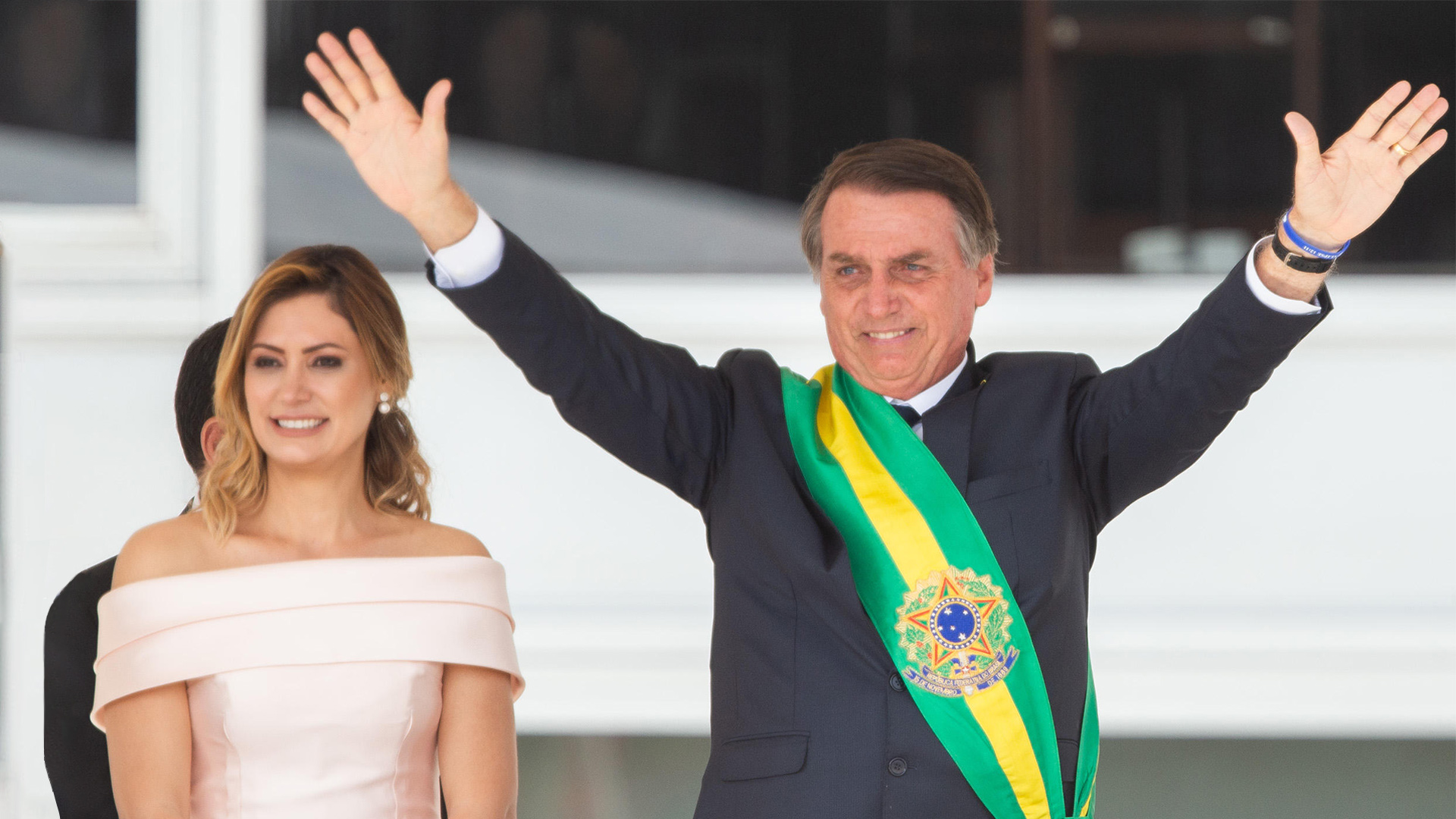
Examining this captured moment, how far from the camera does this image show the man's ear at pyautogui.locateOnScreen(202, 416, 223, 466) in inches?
87.1

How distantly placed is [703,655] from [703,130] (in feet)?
4.09

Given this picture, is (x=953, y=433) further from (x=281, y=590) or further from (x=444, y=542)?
(x=281, y=590)

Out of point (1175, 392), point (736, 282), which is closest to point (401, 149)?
point (1175, 392)

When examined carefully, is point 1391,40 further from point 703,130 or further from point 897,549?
point 897,549

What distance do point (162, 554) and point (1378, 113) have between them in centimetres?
160

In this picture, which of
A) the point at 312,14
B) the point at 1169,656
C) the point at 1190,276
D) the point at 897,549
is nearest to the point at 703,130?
the point at 312,14

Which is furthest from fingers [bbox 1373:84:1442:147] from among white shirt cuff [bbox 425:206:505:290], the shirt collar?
white shirt cuff [bbox 425:206:505:290]

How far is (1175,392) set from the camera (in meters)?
1.91

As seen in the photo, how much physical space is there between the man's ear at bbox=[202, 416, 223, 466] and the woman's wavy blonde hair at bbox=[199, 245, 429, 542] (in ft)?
0.15

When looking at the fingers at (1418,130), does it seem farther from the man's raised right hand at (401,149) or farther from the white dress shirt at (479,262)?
the man's raised right hand at (401,149)

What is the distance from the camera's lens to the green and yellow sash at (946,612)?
74.3 inches

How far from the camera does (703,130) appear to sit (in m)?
3.79

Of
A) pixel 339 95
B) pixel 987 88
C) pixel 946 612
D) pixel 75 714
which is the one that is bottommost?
pixel 75 714

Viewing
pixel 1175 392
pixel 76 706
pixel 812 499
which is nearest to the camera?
pixel 1175 392
